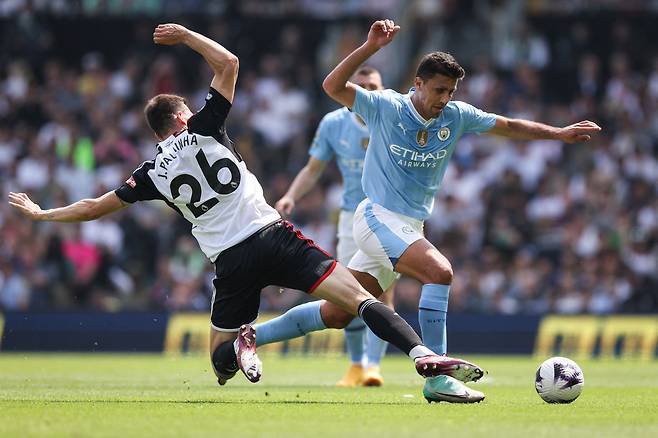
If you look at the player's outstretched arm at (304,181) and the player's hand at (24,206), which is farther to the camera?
the player's outstretched arm at (304,181)

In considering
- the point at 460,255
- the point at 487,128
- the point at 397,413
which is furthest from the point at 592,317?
the point at 397,413

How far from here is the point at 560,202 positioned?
861 inches

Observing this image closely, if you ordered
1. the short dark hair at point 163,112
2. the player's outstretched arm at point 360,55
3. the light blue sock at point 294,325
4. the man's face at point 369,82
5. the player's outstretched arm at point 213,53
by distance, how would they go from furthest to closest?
the man's face at point 369,82, the light blue sock at point 294,325, the short dark hair at point 163,112, the player's outstretched arm at point 360,55, the player's outstretched arm at point 213,53

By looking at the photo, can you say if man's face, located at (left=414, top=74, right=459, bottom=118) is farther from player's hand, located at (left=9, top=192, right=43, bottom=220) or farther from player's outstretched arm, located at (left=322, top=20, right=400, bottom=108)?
player's hand, located at (left=9, top=192, right=43, bottom=220)

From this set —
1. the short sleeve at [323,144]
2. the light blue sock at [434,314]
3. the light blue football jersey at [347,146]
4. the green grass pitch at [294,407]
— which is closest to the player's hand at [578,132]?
the light blue sock at [434,314]

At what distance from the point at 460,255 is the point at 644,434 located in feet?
45.5

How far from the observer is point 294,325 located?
10.7 meters

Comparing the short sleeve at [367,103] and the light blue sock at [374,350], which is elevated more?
the short sleeve at [367,103]

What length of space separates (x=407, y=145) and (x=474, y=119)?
24.5 inches

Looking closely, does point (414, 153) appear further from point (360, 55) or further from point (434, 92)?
point (360, 55)

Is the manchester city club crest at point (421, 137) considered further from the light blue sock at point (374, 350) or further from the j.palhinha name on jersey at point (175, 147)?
the light blue sock at point (374, 350)

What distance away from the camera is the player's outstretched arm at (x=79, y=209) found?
30.5 ft

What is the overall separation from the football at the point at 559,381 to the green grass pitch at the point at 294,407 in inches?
4.5

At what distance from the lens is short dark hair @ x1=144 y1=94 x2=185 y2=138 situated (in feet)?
30.7
